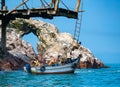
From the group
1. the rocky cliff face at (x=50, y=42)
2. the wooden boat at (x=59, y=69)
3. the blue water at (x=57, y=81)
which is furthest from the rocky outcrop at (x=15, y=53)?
the blue water at (x=57, y=81)

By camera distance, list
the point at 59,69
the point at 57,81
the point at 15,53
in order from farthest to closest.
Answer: the point at 15,53 → the point at 59,69 → the point at 57,81

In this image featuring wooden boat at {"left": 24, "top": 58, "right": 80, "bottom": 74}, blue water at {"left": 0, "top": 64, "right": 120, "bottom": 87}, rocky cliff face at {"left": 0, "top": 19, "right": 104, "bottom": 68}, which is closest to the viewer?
blue water at {"left": 0, "top": 64, "right": 120, "bottom": 87}

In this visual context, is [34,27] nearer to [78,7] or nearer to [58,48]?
[58,48]

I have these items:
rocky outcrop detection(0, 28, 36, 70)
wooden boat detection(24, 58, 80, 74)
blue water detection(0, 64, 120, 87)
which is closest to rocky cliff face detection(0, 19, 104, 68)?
rocky outcrop detection(0, 28, 36, 70)

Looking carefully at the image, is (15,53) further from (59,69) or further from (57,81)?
(57,81)

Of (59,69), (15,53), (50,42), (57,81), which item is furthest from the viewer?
(50,42)

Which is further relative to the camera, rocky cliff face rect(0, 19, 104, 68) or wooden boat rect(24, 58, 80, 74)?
rocky cliff face rect(0, 19, 104, 68)

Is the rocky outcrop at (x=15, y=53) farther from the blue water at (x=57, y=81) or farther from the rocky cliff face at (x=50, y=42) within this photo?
the blue water at (x=57, y=81)

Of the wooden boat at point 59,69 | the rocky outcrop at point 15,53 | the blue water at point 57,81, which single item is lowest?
the blue water at point 57,81

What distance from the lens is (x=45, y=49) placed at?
113750 millimetres

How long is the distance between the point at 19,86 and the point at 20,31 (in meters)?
76.1

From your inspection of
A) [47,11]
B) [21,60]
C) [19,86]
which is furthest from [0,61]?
[19,86]

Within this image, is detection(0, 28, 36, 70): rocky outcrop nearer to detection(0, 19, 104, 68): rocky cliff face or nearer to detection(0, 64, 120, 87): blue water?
detection(0, 19, 104, 68): rocky cliff face

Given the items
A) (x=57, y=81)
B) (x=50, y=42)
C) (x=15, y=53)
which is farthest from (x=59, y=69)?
(x=50, y=42)
